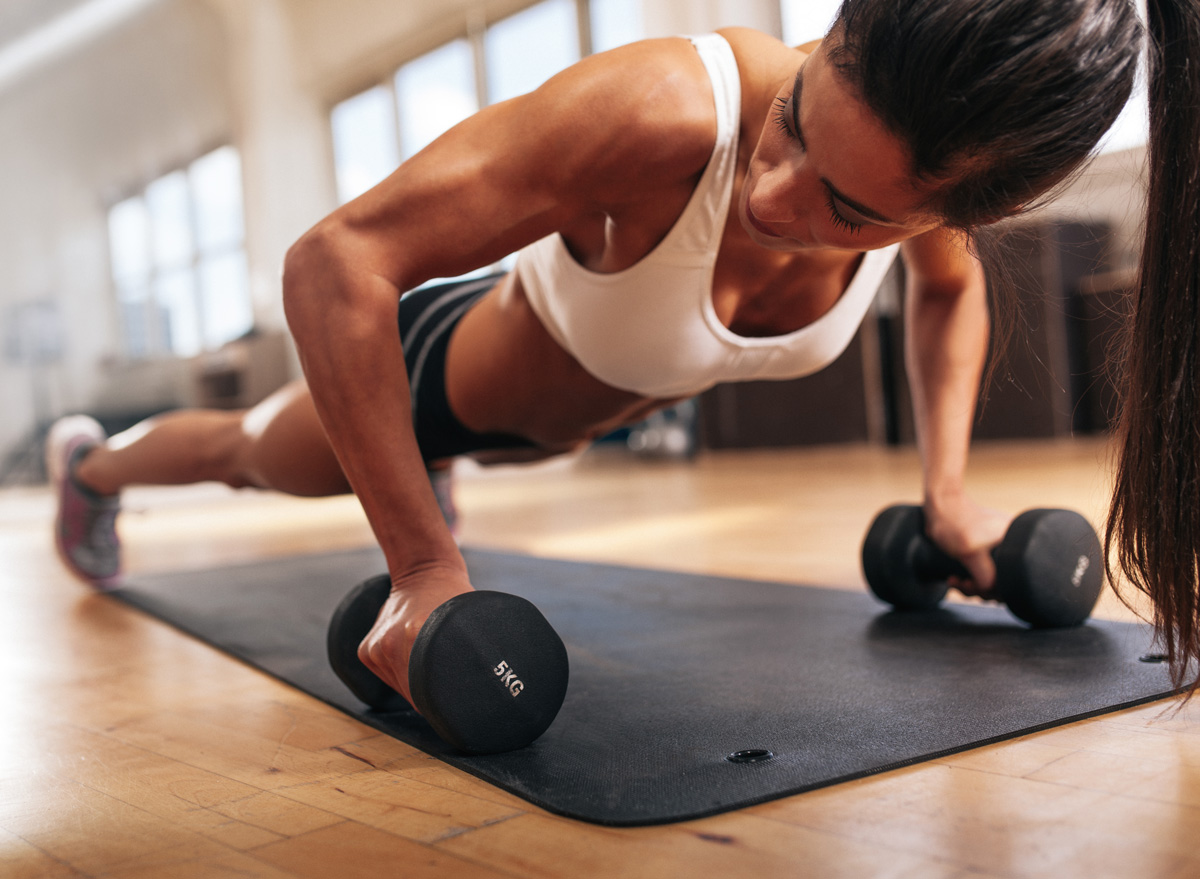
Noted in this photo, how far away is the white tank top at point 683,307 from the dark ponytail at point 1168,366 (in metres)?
0.35

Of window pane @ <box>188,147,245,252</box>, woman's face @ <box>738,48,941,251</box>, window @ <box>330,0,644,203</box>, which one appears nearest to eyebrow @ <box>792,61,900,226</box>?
woman's face @ <box>738,48,941,251</box>

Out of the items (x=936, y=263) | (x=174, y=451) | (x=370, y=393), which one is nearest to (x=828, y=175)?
(x=370, y=393)

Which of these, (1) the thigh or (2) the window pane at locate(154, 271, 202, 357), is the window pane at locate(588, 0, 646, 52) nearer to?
(2) the window pane at locate(154, 271, 202, 357)

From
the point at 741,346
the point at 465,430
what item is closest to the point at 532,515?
the point at 465,430

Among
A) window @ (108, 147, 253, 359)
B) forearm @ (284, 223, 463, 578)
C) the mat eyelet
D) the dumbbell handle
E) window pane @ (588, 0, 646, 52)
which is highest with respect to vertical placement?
window pane @ (588, 0, 646, 52)

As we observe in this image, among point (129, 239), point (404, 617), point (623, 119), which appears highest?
point (129, 239)

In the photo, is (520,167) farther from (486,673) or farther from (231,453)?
(231,453)

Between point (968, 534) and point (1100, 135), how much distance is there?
57 centimetres

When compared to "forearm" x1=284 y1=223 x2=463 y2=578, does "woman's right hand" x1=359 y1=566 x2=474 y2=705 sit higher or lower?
lower

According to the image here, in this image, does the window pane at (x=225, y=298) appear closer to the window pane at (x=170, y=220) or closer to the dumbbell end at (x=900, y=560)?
the window pane at (x=170, y=220)

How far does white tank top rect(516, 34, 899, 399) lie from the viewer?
91cm

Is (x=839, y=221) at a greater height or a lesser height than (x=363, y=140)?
lesser

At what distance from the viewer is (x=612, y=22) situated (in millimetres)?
5270

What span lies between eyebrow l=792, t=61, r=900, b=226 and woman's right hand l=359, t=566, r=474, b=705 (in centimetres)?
40
